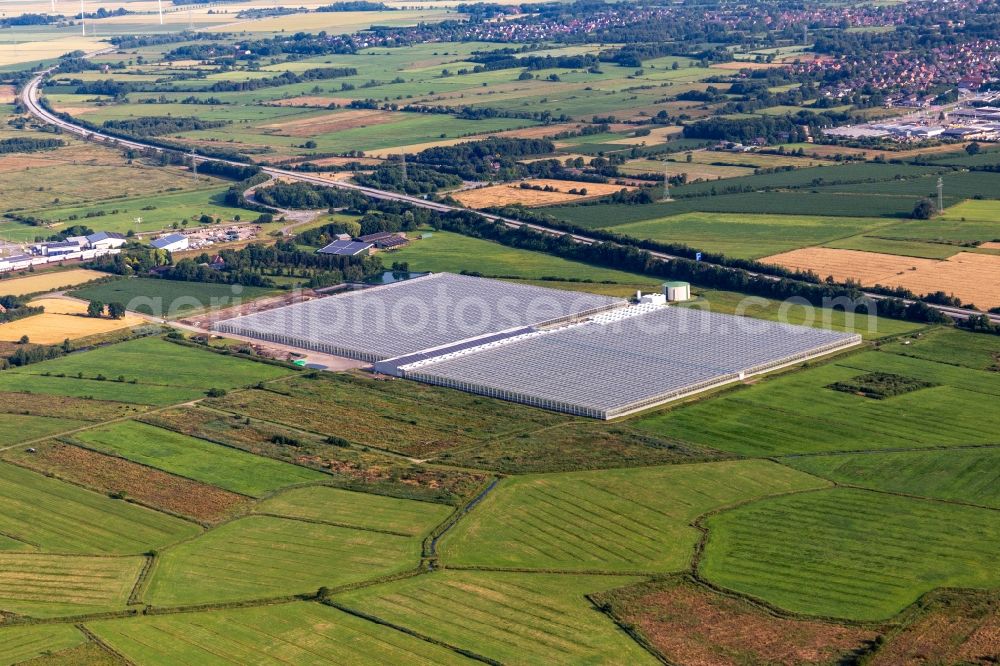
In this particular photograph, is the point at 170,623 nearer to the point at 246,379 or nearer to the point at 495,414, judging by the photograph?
the point at 495,414

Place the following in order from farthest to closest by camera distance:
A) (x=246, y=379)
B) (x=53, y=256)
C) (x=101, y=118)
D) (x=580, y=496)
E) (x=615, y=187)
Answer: (x=101, y=118) → (x=615, y=187) → (x=53, y=256) → (x=246, y=379) → (x=580, y=496)

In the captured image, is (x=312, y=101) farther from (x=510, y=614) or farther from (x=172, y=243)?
(x=510, y=614)

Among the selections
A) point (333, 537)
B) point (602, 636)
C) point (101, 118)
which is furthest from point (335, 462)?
Answer: point (101, 118)

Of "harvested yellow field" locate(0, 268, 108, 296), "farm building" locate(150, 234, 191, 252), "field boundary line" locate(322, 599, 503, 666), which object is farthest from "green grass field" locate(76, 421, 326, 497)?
"farm building" locate(150, 234, 191, 252)

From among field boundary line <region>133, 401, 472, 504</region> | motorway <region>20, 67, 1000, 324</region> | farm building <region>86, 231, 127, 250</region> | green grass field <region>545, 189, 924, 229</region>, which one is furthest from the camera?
green grass field <region>545, 189, 924, 229</region>

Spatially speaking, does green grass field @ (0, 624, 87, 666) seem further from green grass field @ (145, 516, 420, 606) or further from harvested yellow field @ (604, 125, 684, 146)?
harvested yellow field @ (604, 125, 684, 146)

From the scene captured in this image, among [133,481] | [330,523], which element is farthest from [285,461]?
[330,523]

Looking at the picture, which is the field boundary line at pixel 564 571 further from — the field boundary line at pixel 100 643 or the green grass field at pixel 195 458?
the field boundary line at pixel 100 643
